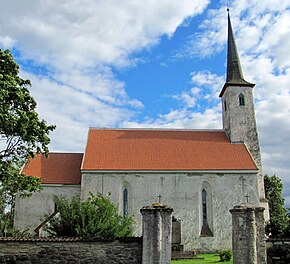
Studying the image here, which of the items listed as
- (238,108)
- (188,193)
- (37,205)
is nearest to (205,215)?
(188,193)

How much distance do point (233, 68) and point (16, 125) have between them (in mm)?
23425

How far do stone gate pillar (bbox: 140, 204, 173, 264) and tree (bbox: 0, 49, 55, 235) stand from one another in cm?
788

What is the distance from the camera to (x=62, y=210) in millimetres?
16359

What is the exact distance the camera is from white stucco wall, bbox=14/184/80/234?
27016 mm

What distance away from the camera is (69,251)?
11.7m

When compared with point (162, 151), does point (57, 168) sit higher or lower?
lower

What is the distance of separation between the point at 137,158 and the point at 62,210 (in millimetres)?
12938

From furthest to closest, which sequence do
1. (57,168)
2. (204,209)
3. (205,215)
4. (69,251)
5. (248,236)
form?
(57,168) < (204,209) < (205,215) < (248,236) < (69,251)

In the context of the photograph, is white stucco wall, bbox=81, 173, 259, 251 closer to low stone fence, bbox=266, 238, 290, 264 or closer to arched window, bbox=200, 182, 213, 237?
arched window, bbox=200, 182, 213, 237

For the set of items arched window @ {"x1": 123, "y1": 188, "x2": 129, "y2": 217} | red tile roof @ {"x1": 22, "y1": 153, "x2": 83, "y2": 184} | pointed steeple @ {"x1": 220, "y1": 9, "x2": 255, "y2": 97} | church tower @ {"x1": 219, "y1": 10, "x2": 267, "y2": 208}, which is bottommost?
arched window @ {"x1": 123, "y1": 188, "x2": 129, "y2": 217}

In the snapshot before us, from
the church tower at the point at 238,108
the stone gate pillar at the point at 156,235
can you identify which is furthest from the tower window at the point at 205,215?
the stone gate pillar at the point at 156,235

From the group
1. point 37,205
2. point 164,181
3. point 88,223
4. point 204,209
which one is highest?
point 164,181

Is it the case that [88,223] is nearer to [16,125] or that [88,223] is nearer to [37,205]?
[16,125]

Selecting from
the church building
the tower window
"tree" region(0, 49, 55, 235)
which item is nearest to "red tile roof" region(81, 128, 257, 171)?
the church building
